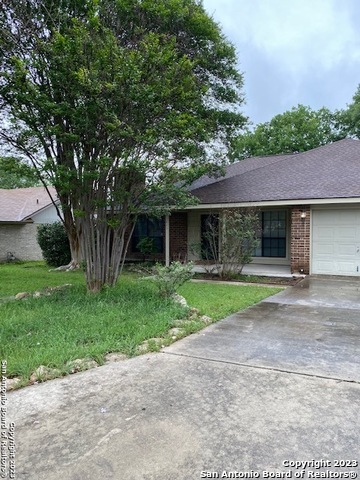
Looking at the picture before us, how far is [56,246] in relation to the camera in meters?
15.6

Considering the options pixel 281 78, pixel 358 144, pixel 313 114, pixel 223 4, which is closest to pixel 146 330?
pixel 223 4

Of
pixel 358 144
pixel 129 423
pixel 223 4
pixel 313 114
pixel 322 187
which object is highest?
pixel 313 114

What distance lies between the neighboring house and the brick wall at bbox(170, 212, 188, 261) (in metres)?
9.14

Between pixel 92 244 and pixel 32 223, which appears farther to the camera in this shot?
pixel 32 223

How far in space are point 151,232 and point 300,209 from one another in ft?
23.0

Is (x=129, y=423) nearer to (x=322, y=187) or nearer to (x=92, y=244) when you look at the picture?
(x=92, y=244)

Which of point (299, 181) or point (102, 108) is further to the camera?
point (299, 181)

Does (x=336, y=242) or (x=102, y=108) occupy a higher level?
(x=102, y=108)

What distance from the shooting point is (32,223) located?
65.7ft

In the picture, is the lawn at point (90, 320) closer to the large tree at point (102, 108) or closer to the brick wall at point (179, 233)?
the large tree at point (102, 108)

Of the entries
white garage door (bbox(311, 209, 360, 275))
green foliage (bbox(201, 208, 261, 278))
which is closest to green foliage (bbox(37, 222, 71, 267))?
green foliage (bbox(201, 208, 261, 278))

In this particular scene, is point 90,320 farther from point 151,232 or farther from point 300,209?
point 151,232

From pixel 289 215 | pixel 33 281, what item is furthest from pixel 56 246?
pixel 289 215

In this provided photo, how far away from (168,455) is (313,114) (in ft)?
109
